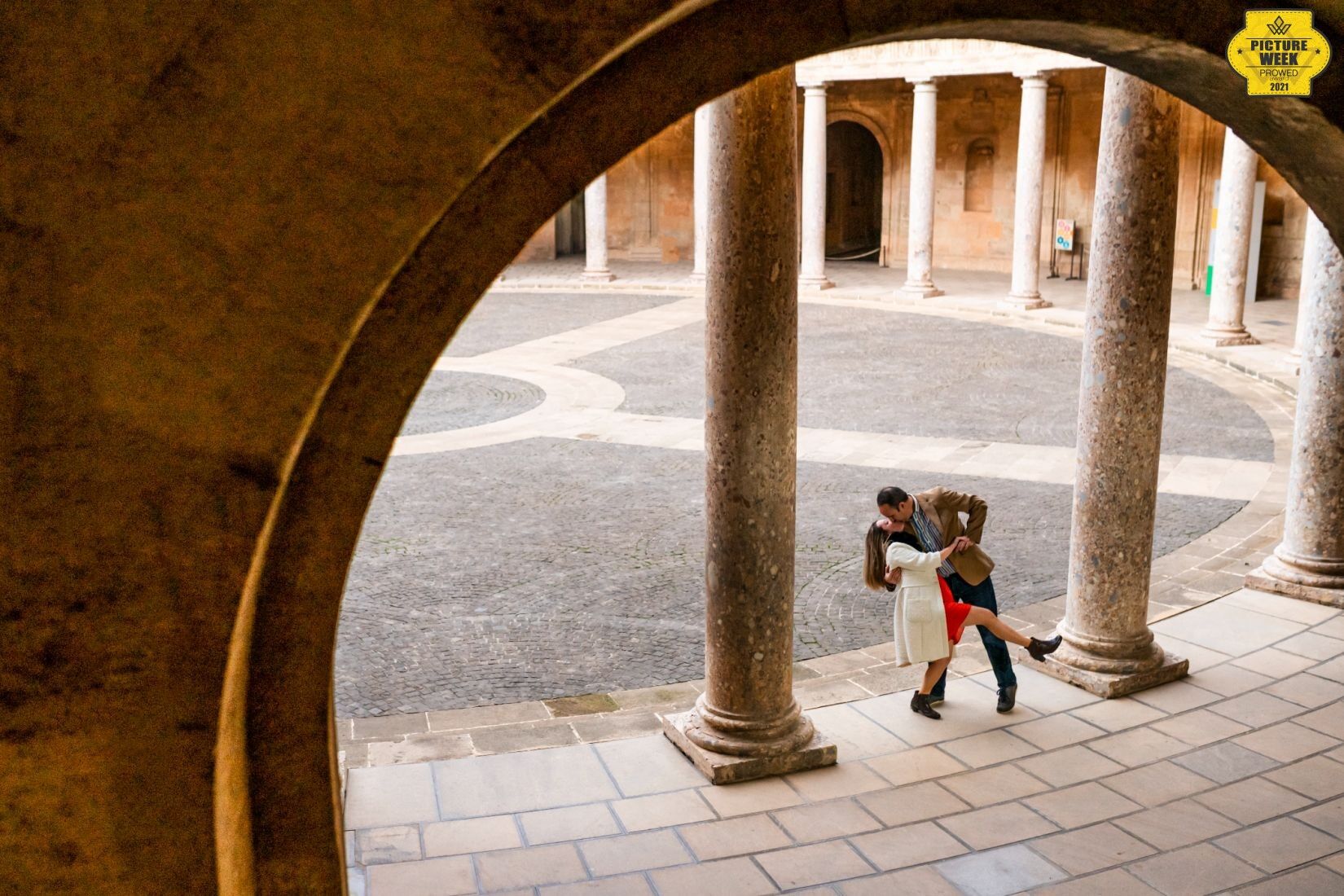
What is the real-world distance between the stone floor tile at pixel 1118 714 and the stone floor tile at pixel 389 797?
331 centimetres

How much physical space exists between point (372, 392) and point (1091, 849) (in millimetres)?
4051

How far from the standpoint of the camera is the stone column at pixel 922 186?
76.2 feet

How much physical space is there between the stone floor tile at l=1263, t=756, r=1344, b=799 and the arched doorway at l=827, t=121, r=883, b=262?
2642cm

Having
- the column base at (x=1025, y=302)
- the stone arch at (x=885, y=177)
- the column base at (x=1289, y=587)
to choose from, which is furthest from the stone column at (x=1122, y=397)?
the stone arch at (x=885, y=177)

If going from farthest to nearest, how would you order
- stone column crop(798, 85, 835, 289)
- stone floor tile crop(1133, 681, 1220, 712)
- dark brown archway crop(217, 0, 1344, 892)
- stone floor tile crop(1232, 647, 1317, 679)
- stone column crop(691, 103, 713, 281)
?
stone column crop(691, 103, 713, 281) → stone column crop(798, 85, 835, 289) → stone floor tile crop(1232, 647, 1317, 679) → stone floor tile crop(1133, 681, 1220, 712) → dark brown archway crop(217, 0, 1344, 892)

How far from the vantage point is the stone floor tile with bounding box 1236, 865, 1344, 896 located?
5.03m

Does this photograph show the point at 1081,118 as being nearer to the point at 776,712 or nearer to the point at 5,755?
the point at 776,712

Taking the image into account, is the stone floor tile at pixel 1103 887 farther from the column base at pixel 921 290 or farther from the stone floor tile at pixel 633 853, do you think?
the column base at pixel 921 290

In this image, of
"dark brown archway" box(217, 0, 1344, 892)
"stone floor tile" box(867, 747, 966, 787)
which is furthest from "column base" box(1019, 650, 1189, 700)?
"dark brown archway" box(217, 0, 1344, 892)

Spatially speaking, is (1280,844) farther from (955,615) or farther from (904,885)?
(955,615)

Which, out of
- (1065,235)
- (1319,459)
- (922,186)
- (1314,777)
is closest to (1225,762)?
(1314,777)

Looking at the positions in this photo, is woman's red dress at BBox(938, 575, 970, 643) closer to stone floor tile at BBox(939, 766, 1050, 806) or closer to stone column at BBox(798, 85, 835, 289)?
stone floor tile at BBox(939, 766, 1050, 806)

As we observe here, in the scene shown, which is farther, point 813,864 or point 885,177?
point 885,177

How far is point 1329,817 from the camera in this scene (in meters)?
5.63
